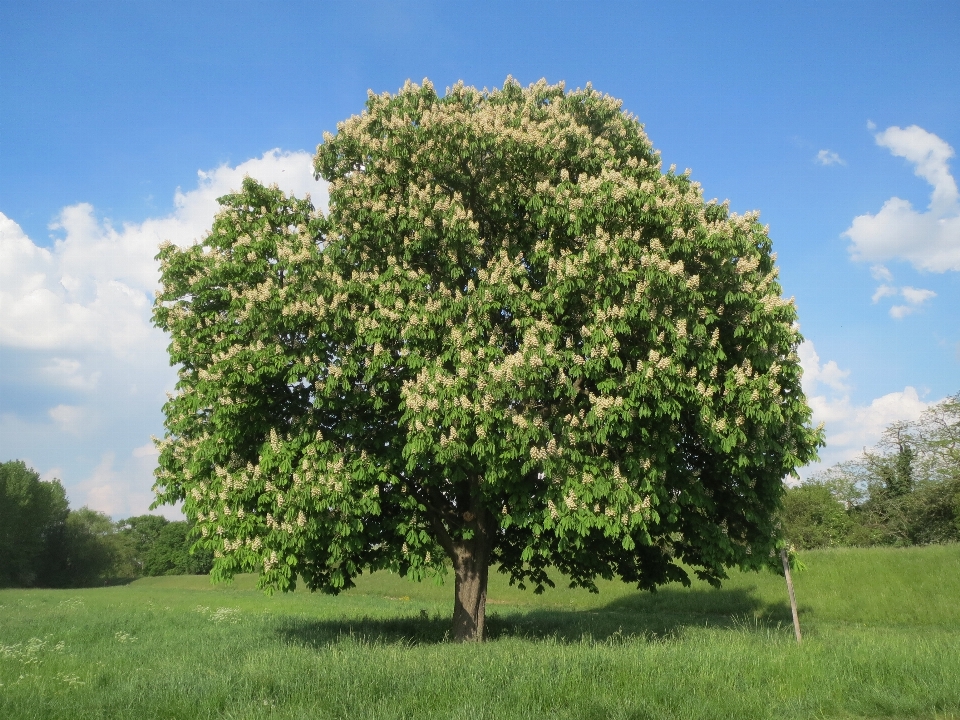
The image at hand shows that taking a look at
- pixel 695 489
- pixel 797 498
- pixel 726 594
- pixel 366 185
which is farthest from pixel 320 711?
pixel 797 498

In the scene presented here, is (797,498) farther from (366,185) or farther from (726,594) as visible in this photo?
(366,185)

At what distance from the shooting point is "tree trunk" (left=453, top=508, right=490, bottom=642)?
1789cm

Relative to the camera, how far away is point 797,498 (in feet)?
238

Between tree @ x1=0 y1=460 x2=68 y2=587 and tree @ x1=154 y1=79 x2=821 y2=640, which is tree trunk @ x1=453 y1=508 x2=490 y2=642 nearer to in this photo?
tree @ x1=154 y1=79 x2=821 y2=640

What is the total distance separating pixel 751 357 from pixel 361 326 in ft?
26.6

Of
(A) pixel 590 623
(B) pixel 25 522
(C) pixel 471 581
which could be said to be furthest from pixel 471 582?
(B) pixel 25 522

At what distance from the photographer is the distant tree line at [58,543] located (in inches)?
3479

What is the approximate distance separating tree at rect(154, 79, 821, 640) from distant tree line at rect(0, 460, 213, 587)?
63012 mm

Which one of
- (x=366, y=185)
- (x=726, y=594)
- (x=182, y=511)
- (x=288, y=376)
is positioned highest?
(x=366, y=185)

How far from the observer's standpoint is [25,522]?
297 ft

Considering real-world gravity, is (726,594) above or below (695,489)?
below

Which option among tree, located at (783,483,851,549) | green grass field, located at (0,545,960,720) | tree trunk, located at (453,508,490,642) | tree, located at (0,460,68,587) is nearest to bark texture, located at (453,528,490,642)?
tree trunk, located at (453,508,490,642)

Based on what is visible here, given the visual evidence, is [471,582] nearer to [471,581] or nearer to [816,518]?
[471,581]

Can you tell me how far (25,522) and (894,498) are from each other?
102595mm
